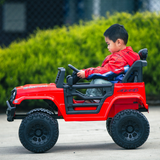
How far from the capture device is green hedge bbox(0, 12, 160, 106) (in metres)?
6.48

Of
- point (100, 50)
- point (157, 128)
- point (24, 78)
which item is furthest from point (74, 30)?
point (157, 128)

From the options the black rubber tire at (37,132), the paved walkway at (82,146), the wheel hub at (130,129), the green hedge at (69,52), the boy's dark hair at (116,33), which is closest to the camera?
the paved walkway at (82,146)

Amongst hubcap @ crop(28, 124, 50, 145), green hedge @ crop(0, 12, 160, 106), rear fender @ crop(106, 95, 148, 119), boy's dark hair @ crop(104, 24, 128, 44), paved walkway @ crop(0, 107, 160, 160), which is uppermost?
boy's dark hair @ crop(104, 24, 128, 44)

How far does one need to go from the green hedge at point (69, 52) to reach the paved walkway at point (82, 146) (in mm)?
1197

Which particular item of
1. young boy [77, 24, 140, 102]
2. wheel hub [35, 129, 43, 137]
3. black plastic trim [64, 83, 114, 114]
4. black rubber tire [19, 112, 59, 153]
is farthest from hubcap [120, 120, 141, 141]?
wheel hub [35, 129, 43, 137]

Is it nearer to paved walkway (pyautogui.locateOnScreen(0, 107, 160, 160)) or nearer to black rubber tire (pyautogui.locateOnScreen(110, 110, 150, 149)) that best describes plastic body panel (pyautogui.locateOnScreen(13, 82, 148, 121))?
black rubber tire (pyautogui.locateOnScreen(110, 110, 150, 149))

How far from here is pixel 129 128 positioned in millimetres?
3924

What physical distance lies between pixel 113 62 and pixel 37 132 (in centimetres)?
114

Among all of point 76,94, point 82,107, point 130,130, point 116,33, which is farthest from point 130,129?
point 116,33

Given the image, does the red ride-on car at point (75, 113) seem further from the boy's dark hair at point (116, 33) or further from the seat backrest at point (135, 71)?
the boy's dark hair at point (116, 33)

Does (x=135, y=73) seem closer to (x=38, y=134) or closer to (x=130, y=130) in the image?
(x=130, y=130)

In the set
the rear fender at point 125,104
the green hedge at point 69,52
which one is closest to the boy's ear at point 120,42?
the rear fender at point 125,104

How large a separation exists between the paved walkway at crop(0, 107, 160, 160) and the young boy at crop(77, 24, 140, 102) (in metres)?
0.66

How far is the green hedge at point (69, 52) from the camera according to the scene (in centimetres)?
648
